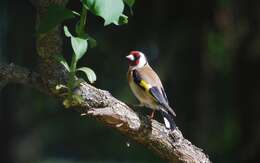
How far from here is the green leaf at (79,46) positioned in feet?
11.5

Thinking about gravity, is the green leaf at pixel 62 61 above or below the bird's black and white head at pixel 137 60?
below

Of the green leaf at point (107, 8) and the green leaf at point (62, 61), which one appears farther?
the green leaf at point (62, 61)

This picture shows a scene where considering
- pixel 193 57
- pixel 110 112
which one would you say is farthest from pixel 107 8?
pixel 193 57

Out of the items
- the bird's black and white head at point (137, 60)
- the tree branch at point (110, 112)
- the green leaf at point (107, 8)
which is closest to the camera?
the green leaf at point (107, 8)

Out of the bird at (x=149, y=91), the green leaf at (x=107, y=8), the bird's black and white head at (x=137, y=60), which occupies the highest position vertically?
the bird's black and white head at (x=137, y=60)

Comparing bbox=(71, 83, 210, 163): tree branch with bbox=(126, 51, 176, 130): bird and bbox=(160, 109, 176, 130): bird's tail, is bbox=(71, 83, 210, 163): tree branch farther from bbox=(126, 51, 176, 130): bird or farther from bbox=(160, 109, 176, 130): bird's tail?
bbox=(126, 51, 176, 130): bird

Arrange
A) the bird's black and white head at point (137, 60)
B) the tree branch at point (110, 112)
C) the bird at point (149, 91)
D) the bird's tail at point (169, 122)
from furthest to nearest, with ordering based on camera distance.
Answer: the bird's black and white head at point (137, 60) → the bird at point (149, 91) → the bird's tail at point (169, 122) → the tree branch at point (110, 112)

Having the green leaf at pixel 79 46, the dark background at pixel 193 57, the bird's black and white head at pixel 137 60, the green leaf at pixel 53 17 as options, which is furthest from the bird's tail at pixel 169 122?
the dark background at pixel 193 57

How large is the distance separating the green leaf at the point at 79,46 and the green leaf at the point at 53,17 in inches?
3.8

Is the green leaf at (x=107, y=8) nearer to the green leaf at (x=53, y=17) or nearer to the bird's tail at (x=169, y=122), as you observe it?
the green leaf at (x=53, y=17)

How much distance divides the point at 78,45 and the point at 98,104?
0.43 meters

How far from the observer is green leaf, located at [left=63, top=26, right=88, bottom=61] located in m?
3.50

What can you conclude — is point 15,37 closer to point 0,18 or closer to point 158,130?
point 0,18

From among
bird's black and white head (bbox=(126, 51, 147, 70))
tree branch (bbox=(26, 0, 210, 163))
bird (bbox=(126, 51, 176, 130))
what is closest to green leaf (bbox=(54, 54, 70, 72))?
tree branch (bbox=(26, 0, 210, 163))
